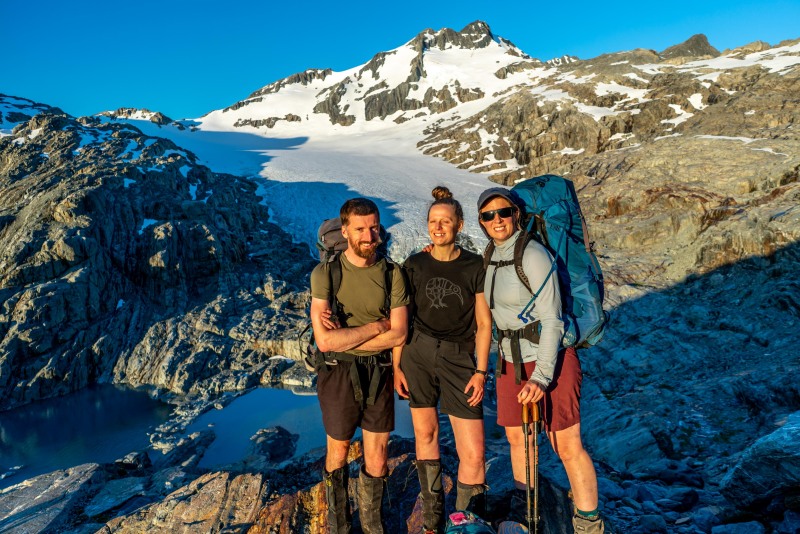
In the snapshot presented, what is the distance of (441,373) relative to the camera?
165 inches

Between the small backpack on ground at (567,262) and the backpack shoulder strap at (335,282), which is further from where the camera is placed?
the backpack shoulder strap at (335,282)

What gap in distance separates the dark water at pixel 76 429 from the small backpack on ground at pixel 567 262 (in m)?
18.1

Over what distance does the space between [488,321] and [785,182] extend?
22585 mm

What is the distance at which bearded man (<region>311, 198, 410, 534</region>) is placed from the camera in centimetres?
402

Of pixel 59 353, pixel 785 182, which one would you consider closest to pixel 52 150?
pixel 59 353

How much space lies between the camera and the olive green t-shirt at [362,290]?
4117 mm

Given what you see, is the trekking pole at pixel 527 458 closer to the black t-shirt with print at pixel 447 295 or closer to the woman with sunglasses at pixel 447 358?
the woman with sunglasses at pixel 447 358

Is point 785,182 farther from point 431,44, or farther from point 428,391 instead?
point 431,44

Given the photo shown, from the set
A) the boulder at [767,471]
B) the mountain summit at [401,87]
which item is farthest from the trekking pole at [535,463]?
the mountain summit at [401,87]

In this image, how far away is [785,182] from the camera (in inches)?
747

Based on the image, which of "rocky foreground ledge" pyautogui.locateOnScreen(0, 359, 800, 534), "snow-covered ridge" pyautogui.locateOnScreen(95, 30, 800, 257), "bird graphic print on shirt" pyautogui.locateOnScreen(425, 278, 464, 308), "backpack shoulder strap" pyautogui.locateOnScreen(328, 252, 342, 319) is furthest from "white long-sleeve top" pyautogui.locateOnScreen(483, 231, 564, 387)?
"snow-covered ridge" pyautogui.locateOnScreen(95, 30, 800, 257)

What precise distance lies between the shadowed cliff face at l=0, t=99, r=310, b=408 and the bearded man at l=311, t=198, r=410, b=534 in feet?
59.5

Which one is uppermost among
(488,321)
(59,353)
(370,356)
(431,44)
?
(431,44)

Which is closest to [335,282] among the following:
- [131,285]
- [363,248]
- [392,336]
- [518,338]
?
[363,248]
